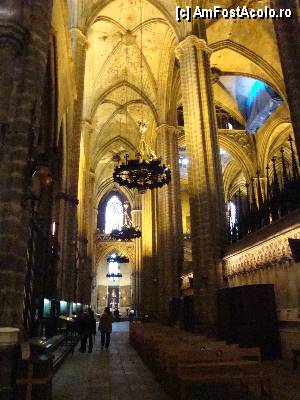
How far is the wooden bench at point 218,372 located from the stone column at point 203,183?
6622 mm

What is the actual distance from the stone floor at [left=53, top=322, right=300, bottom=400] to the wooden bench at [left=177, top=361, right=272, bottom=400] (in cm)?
42

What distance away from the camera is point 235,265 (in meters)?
10.1

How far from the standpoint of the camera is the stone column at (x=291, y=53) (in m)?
7.41

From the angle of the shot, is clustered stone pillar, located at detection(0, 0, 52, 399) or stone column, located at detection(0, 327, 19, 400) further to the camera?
clustered stone pillar, located at detection(0, 0, 52, 399)

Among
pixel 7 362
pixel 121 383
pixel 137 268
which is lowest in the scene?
pixel 121 383

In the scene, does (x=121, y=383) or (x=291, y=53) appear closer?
(x=121, y=383)

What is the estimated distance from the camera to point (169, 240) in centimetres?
1744

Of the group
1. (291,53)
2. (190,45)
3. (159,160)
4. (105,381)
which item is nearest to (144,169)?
(159,160)

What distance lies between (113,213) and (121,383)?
32739mm

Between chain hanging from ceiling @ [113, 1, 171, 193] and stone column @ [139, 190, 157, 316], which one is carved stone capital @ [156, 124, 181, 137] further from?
chain hanging from ceiling @ [113, 1, 171, 193]

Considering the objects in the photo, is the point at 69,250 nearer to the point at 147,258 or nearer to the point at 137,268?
the point at 147,258

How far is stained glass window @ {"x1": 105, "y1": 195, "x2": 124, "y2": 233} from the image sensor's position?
123 ft

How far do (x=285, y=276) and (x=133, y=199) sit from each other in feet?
95.2

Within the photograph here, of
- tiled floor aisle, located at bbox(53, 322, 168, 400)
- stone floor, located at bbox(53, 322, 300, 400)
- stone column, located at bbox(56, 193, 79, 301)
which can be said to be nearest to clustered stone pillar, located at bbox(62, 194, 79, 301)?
stone column, located at bbox(56, 193, 79, 301)
